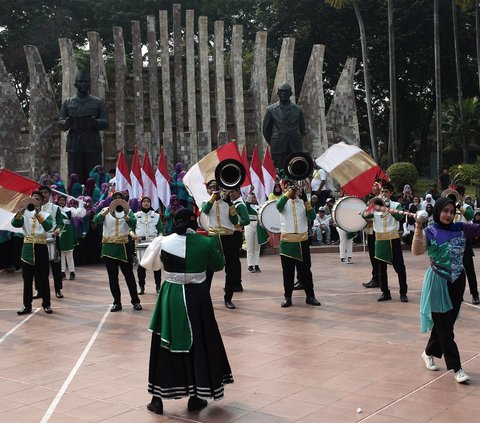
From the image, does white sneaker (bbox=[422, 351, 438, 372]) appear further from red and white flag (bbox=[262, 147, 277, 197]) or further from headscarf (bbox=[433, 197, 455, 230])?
red and white flag (bbox=[262, 147, 277, 197])

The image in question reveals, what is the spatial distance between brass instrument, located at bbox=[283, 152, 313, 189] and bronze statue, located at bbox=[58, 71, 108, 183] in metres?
9.65

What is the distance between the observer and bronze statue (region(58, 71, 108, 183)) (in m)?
19.9

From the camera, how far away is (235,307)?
11.2 metres

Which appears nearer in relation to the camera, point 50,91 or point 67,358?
point 67,358

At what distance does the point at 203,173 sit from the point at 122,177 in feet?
10.8

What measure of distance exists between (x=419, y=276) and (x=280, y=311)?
14.2ft

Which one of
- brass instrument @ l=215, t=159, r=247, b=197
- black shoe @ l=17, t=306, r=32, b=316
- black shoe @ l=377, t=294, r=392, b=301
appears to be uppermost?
brass instrument @ l=215, t=159, r=247, b=197

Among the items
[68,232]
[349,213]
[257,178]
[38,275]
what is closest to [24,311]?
[38,275]

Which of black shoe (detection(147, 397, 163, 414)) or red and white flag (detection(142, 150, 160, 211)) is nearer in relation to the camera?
black shoe (detection(147, 397, 163, 414))

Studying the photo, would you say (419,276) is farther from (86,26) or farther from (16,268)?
(86,26)

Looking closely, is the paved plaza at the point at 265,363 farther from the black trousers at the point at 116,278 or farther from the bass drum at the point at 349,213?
the bass drum at the point at 349,213

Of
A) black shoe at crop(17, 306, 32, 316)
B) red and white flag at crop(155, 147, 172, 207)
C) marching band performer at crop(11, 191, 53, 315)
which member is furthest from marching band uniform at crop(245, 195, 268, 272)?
black shoe at crop(17, 306, 32, 316)

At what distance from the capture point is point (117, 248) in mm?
11297

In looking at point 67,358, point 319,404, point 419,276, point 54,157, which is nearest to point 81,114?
point 54,157
